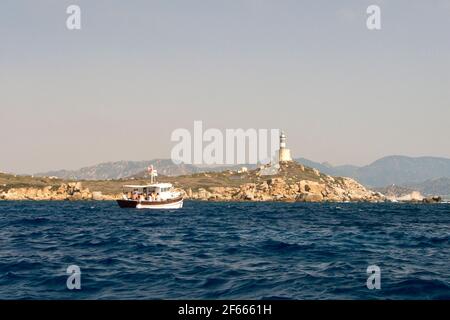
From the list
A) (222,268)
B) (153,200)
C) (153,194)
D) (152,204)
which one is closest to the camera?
(222,268)

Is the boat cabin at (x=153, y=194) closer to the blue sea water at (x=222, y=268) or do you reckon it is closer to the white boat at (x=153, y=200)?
the white boat at (x=153, y=200)

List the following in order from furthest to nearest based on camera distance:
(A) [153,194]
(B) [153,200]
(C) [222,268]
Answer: (A) [153,194]
(B) [153,200]
(C) [222,268]

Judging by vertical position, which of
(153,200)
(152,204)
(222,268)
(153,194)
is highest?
(222,268)

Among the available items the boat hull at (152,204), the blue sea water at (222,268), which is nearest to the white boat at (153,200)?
the boat hull at (152,204)

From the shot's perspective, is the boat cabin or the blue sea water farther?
the boat cabin

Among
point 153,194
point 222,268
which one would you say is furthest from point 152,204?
point 222,268

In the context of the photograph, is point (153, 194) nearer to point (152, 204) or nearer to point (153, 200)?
point (153, 200)

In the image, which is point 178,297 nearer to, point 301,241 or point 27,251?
point 27,251

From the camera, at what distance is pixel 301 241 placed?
35.6 metres

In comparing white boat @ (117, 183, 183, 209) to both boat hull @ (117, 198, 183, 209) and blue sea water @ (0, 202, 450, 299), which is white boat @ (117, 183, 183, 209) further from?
blue sea water @ (0, 202, 450, 299)

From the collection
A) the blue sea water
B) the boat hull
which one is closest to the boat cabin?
the boat hull

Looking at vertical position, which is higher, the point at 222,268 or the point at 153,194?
the point at 222,268
